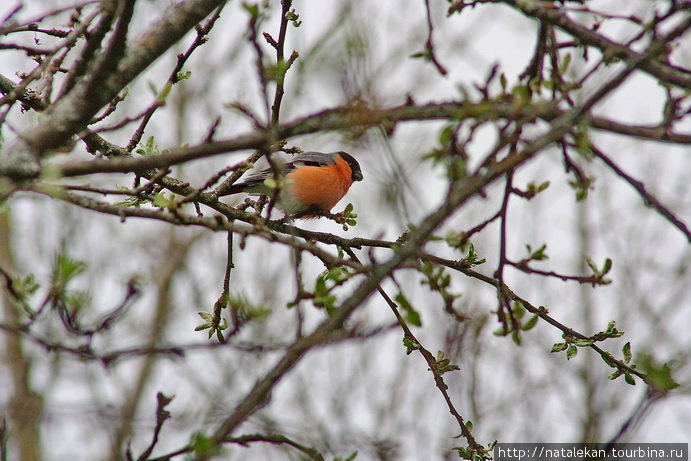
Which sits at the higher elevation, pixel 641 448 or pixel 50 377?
pixel 50 377

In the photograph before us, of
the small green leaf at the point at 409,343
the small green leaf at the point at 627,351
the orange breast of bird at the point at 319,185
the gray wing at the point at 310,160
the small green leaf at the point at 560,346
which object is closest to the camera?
the small green leaf at the point at 627,351

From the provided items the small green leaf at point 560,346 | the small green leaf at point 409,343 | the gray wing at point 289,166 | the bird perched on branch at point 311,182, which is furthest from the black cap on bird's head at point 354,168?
the small green leaf at point 560,346

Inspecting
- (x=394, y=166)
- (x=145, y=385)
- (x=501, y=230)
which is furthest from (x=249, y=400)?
(x=145, y=385)

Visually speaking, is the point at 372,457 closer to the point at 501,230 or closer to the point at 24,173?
the point at 501,230

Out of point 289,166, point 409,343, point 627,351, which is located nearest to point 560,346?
point 627,351

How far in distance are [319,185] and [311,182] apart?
9 cm

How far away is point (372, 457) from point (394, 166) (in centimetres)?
125

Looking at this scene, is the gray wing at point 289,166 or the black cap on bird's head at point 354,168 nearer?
the gray wing at point 289,166

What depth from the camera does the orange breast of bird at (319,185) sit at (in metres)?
5.24

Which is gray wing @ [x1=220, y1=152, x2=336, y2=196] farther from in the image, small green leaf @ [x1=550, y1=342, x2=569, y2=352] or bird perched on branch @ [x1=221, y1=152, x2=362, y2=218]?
small green leaf @ [x1=550, y1=342, x2=569, y2=352]

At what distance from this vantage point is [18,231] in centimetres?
1409

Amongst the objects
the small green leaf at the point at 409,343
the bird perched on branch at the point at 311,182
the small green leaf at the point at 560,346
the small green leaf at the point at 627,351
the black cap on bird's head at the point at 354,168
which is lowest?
the small green leaf at the point at 627,351

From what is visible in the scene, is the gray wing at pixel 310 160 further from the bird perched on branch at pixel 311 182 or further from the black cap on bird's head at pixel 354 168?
the black cap on bird's head at pixel 354 168

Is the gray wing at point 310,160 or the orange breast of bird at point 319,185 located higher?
the gray wing at point 310,160
